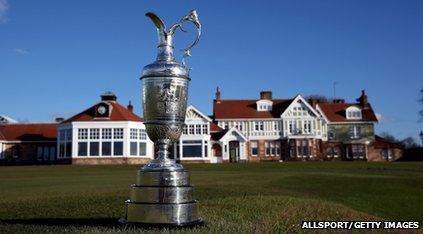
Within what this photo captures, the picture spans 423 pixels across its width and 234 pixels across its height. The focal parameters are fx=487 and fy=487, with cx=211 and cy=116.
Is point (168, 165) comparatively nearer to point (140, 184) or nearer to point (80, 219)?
point (140, 184)

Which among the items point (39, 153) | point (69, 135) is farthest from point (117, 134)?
point (39, 153)

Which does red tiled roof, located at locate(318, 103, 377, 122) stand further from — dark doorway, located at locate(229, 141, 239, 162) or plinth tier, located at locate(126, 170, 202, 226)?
plinth tier, located at locate(126, 170, 202, 226)

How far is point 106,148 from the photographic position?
51781mm

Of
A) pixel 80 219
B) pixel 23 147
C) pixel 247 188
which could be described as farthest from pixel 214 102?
pixel 80 219

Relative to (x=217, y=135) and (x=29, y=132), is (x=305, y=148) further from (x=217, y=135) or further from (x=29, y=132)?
(x=29, y=132)

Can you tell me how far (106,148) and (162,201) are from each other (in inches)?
1749

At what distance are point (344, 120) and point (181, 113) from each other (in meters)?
60.1

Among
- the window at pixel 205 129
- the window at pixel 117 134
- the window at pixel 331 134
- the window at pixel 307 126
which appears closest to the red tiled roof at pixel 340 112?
the window at pixel 331 134

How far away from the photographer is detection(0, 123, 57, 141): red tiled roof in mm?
60188

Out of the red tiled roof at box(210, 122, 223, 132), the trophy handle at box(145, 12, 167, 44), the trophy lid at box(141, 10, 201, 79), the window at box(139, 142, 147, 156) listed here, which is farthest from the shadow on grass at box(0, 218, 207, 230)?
the red tiled roof at box(210, 122, 223, 132)

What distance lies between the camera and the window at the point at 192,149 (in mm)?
55562

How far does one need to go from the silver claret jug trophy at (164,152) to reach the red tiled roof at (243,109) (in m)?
54.5

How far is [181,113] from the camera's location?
30.0ft

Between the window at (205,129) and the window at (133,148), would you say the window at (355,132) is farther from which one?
the window at (133,148)
